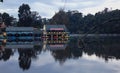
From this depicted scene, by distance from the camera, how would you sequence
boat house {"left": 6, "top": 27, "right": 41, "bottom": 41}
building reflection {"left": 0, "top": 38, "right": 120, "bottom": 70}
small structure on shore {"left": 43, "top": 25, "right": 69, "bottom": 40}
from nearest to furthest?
building reflection {"left": 0, "top": 38, "right": 120, "bottom": 70}
boat house {"left": 6, "top": 27, "right": 41, "bottom": 41}
small structure on shore {"left": 43, "top": 25, "right": 69, "bottom": 40}

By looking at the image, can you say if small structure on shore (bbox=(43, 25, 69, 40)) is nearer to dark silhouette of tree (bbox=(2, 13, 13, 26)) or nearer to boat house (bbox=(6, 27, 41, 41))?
boat house (bbox=(6, 27, 41, 41))

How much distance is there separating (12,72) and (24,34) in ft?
220

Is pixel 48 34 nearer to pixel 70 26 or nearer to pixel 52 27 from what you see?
pixel 52 27

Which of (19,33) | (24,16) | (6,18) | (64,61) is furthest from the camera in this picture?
(24,16)

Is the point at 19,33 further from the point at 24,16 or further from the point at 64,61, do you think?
the point at 64,61

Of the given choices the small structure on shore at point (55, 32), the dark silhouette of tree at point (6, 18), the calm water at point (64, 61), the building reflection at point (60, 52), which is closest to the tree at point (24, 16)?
the dark silhouette of tree at point (6, 18)

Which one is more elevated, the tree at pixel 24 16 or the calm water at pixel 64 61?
the tree at pixel 24 16

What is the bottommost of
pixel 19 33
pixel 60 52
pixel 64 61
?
pixel 60 52

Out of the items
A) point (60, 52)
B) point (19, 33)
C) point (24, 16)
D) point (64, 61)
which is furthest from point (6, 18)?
point (64, 61)

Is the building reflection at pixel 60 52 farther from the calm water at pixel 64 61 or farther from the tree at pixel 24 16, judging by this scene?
Answer: the tree at pixel 24 16

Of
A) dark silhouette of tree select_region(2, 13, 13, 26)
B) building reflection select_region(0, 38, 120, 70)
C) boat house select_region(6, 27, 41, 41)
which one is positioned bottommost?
building reflection select_region(0, 38, 120, 70)

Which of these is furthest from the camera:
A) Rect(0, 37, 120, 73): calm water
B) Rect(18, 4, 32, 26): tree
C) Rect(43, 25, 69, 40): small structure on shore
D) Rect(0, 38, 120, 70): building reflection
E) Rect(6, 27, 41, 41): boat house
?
Rect(18, 4, 32, 26): tree

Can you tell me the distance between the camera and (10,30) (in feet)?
279

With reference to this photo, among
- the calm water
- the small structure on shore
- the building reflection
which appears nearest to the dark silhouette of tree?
the small structure on shore
